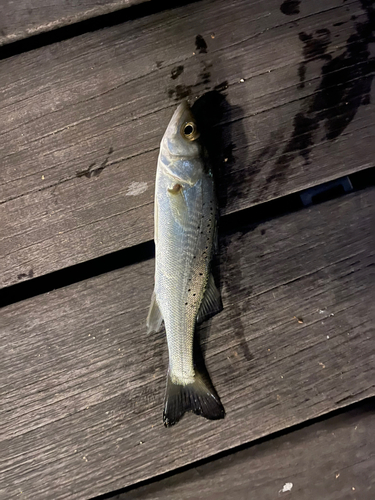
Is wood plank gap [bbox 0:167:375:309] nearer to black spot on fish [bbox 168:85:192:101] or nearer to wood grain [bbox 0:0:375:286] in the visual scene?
wood grain [bbox 0:0:375:286]

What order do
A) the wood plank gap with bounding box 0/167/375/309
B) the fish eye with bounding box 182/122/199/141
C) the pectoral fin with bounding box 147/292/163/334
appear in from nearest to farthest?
the fish eye with bounding box 182/122/199/141 < the pectoral fin with bounding box 147/292/163/334 < the wood plank gap with bounding box 0/167/375/309

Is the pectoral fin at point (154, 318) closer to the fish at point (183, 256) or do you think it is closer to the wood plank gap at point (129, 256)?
the fish at point (183, 256)

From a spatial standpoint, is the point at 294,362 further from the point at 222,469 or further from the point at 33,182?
the point at 33,182

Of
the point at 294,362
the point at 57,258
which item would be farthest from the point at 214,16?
the point at 294,362

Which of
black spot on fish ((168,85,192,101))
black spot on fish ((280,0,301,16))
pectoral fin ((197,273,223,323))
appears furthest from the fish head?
black spot on fish ((280,0,301,16))

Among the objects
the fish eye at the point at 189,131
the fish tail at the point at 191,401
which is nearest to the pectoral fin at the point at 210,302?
the fish tail at the point at 191,401
